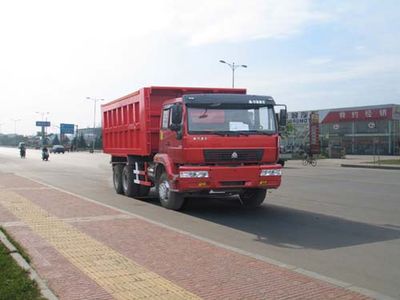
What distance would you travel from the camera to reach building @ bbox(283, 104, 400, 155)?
226 ft

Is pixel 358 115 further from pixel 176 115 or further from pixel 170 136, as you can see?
pixel 176 115

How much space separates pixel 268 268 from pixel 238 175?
5037 mm

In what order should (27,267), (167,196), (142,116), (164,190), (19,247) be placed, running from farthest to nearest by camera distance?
1. (142,116)
2. (164,190)
3. (167,196)
4. (19,247)
5. (27,267)

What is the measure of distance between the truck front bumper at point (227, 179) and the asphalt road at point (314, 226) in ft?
2.31

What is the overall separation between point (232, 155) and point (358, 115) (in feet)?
212

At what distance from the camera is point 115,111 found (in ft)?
57.3

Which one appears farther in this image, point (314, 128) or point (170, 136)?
point (314, 128)

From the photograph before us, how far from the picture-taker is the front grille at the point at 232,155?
1172cm

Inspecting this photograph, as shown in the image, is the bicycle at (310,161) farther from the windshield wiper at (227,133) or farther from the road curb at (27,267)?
the road curb at (27,267)

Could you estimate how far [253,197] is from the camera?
1353 centimetres

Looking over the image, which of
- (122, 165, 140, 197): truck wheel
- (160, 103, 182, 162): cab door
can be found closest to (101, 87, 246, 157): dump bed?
(122, 165, 140, 197): truck wheel

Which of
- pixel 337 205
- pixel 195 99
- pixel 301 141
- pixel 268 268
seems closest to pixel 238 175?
pixel 195 99

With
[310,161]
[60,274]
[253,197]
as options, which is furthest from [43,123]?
[60,274]

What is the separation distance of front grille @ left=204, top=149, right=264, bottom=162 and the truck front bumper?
0.18 meters
